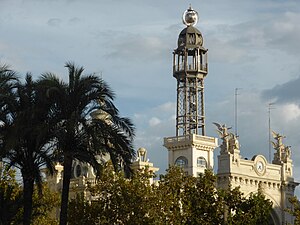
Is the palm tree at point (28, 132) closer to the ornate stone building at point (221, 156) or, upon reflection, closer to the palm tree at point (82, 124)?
the palm tree at point (82, 124)

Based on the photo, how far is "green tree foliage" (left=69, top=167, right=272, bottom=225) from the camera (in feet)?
161

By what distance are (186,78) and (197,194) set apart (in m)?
59.6

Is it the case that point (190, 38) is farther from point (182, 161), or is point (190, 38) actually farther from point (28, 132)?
point (28, 132)

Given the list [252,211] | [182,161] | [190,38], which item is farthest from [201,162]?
[252,211]

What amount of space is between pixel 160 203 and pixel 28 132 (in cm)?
1327

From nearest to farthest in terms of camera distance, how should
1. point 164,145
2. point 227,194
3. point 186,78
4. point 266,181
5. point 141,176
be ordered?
point 141,176, point 227,194, point 266,181, point 164,145, point 186,78

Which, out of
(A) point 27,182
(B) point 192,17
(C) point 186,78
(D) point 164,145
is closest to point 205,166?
(D) point 164,145

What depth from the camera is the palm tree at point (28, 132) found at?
128 feet

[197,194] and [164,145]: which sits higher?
[164,145]

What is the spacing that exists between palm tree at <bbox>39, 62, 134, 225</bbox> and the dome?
Result: 74.6m

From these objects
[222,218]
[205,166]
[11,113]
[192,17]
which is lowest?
[222,218]

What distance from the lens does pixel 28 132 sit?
127 feet

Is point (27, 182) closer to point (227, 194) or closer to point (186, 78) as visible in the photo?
point (227, 194)

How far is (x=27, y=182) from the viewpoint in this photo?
133 ft
